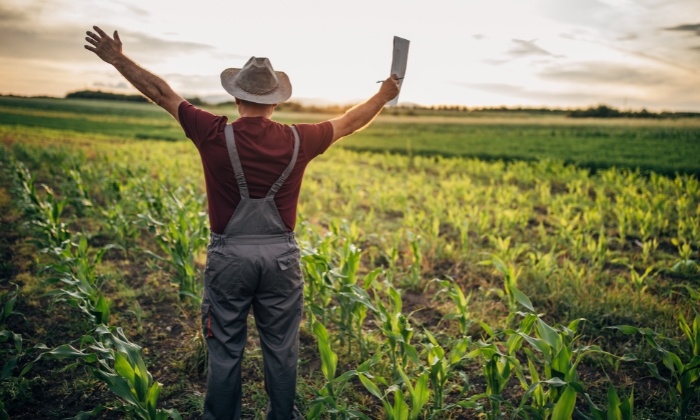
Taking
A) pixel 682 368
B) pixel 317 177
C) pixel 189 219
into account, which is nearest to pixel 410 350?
pixel 682 368

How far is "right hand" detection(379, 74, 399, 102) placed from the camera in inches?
105

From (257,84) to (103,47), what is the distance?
1012 millimetres

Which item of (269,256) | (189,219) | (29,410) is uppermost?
(269,256)

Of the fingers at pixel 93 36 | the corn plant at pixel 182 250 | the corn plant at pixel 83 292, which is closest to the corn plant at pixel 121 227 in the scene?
the corn plant at pixel 182 250

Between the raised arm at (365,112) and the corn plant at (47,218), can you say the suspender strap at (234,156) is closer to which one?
the raised arm at (365,112)

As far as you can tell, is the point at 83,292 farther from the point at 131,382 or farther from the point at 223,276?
the point at 223,276

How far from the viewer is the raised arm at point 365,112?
8.15 feet

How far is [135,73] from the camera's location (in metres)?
2.41

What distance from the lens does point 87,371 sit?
129 inches

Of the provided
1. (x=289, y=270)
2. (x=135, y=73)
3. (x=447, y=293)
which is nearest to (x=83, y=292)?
(x=135, y=73)

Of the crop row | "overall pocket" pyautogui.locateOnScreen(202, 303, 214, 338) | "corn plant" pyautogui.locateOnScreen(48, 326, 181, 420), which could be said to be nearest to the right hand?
the crop row

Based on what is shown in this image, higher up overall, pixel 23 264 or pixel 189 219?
pixel 189 219

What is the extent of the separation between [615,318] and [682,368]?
73.4 inches

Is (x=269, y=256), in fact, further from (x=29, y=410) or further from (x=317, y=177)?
(x=317, y=177)
